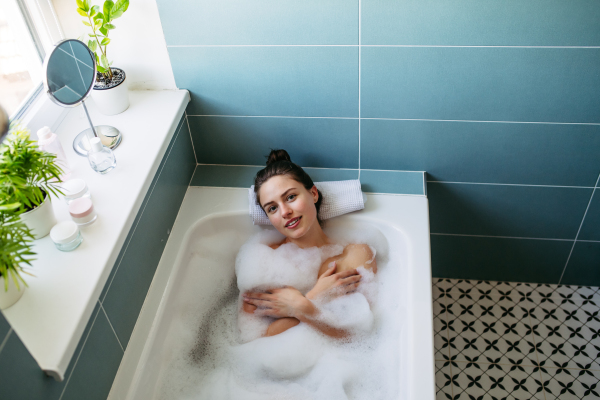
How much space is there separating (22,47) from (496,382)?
1.97m

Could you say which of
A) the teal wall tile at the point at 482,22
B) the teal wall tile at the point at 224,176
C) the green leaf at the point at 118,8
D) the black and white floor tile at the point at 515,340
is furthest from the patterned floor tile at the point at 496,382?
the green leaf at the point at 118,8

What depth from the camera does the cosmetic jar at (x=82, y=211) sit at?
1.36 meters

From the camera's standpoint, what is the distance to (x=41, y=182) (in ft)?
4.13

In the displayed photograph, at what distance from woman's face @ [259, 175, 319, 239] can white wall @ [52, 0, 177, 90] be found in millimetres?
537

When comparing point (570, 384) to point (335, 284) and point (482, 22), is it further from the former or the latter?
point (482, 22)

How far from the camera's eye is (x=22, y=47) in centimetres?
160

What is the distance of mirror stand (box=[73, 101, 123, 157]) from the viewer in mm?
1589

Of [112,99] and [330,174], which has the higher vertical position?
[112,99]

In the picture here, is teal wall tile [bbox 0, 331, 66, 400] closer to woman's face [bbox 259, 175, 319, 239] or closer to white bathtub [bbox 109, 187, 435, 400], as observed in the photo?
white bathtub [bbox 109, 187, 435, 400]

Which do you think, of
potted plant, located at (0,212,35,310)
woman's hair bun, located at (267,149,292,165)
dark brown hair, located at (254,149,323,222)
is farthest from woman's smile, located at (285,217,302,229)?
potted plant, located at (0,212,35,310)

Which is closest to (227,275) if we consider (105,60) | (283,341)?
(283,341)

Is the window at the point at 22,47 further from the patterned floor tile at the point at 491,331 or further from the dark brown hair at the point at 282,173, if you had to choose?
the patterned floor tile at the point at 491,331

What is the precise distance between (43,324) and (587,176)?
5.87ft

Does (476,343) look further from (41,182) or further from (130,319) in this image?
(41,182)
